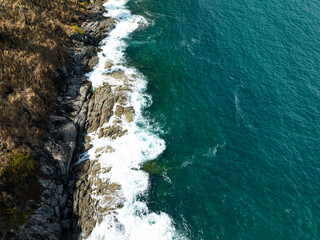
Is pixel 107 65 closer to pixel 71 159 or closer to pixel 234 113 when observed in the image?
pixel 71 159

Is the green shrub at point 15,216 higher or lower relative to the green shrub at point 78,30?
lower

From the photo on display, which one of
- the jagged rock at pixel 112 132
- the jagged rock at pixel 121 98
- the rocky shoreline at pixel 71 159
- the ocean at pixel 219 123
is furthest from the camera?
the jagged rock at pixel 121 98

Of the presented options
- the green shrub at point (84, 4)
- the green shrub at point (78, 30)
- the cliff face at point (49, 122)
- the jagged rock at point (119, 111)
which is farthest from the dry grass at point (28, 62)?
the jagged rock at point (119, 111)

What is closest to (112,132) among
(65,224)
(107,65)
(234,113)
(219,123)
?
(65,224)

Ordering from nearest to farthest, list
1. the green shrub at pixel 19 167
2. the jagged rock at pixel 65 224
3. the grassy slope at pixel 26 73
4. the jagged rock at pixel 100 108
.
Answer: the green shrub at pixel 19 167, the grassy slope at pixel 26 73, the jagged rock at pixel 65 224, the jagged rock at pixel 100 108

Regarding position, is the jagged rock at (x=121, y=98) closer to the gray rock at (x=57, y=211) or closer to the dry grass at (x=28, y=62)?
the dry grass at (x=28, y=62)

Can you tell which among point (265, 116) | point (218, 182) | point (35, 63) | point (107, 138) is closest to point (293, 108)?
point (265, 116)
